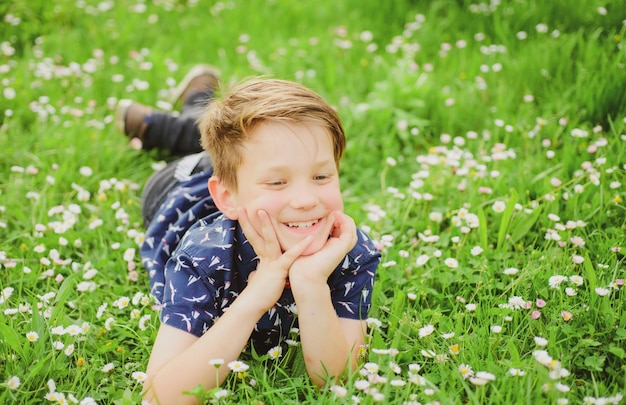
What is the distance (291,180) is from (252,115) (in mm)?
260

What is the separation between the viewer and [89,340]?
234 centimetres

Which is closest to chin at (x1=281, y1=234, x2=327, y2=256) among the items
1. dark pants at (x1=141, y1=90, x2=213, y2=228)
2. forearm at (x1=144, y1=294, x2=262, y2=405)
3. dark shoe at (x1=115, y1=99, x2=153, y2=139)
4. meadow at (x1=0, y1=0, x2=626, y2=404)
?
forearm at (x1=144, y1=294, x2=262, y2=405)

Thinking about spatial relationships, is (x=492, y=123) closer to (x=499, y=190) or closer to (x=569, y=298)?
(x=499, y=190)

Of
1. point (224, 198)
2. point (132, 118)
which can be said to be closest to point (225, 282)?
point (224, 198)

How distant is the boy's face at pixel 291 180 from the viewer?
1.99 metres

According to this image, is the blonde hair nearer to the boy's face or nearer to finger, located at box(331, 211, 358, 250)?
the boy's face

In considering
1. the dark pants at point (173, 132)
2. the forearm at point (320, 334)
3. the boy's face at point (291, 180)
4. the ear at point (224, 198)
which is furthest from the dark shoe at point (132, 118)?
the forearm at point (320, 334)

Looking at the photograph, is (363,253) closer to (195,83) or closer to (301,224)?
(301,224)

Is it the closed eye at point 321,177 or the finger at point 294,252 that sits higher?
the closed eye at point 321,177

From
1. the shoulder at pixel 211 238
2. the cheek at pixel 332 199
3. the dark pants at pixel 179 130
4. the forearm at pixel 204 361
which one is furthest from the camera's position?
the dark pants at pixel 179 130

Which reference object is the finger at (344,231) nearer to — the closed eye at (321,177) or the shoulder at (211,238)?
the closed eye at (321,177)

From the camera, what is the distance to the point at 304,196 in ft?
6.49

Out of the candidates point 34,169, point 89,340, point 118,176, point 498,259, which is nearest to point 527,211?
point 498,259

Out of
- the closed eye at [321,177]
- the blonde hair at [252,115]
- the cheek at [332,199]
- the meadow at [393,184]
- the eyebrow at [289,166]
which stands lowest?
the meadow at [393,184]
